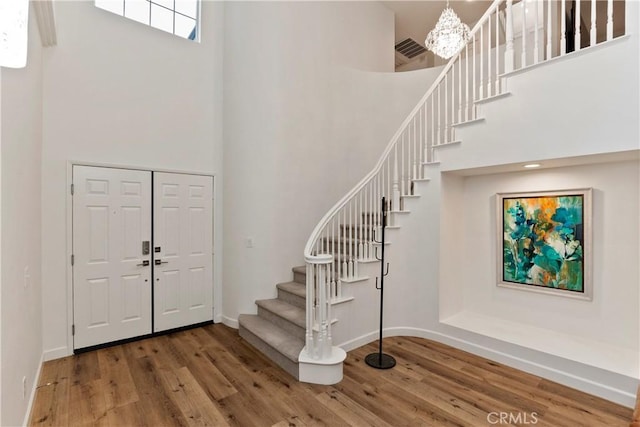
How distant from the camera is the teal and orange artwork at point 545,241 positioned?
3299 mm

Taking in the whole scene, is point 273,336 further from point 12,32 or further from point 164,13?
point 164,13

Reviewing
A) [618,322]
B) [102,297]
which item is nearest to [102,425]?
[102,297]

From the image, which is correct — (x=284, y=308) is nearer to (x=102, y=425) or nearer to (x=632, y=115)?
(x=102, y=425)

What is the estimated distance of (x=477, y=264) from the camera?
13.5ft

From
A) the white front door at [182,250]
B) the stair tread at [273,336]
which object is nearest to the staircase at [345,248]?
the stair tread at [273,336]

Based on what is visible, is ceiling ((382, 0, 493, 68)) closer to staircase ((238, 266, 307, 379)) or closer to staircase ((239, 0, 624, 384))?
staircase ((239, 0, 624, 384))

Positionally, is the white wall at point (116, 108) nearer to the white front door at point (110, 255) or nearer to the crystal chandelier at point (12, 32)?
the white front door at point (110, 255)

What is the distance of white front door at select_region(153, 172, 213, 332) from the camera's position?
4.04m

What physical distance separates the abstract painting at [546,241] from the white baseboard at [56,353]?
16.4 feet

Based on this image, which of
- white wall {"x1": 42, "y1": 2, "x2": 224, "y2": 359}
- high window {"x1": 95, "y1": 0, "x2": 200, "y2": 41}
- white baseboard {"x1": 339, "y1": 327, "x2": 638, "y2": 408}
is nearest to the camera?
white baseboard {"x1": 339, "y1": 327, "x2": 638, "y2": 408}

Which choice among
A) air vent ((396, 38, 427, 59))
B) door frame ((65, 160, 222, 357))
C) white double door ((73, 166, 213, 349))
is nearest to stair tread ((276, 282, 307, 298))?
door frame ((65, 160, 222, 357))

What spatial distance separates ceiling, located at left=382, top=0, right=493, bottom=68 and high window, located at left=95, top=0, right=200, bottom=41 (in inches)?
131

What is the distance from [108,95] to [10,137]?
6.39 feet

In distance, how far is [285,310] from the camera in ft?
12.3
